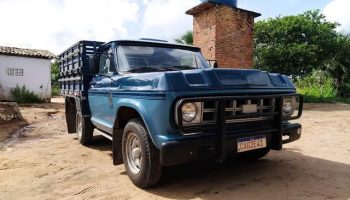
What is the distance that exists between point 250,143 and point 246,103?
48cm

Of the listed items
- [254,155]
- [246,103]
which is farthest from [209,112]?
[254,155]

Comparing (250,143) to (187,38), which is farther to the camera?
(187,38)

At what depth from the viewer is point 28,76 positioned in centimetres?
2297

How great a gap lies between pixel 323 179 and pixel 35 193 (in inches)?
143

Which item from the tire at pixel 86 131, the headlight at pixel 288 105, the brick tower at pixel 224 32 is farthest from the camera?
the brick tower at pixel 224 32

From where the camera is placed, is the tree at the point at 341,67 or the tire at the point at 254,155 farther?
the tree at the point at 341,67

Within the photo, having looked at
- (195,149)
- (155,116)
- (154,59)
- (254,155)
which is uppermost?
(154,59)

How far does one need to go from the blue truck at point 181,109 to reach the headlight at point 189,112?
0.04 ft

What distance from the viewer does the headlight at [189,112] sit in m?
3.58

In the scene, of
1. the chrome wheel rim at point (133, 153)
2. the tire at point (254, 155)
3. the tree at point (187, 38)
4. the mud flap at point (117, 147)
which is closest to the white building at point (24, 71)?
the tree at point (187, 38)

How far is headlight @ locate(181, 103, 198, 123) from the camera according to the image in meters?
3.58

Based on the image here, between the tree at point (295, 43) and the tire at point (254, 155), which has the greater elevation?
the tree at point (295, 43)

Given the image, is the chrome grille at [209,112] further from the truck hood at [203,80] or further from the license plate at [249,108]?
the license plate at [249,108]

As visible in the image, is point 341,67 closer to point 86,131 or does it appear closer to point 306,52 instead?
point 306,52
